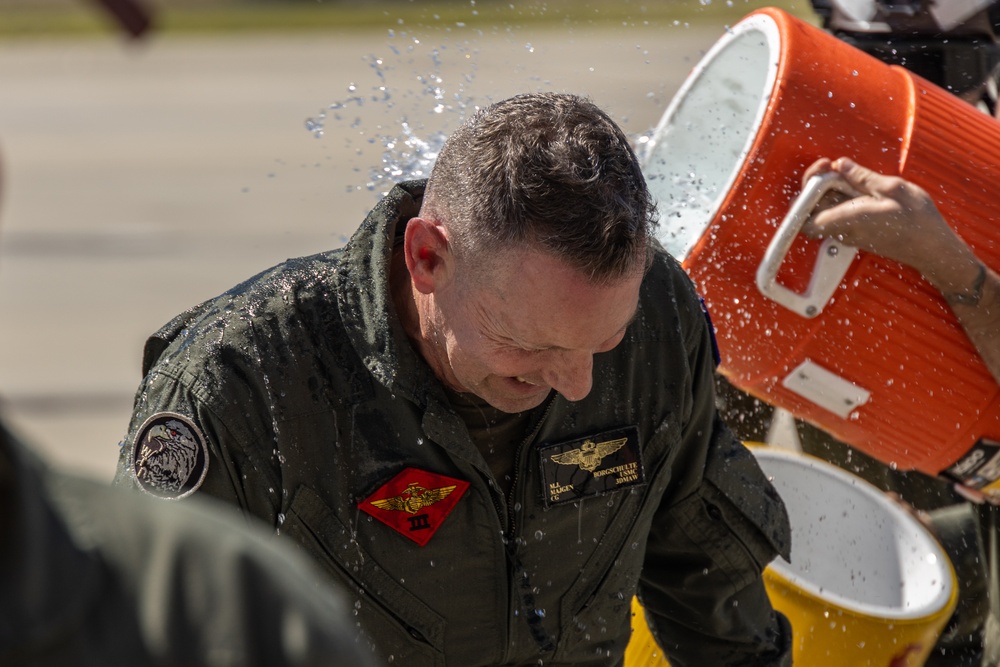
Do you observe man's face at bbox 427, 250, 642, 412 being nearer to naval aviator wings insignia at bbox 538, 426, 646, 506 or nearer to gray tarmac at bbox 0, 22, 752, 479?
naval aviator wings insignia at bbox 538, 426, 646, 506

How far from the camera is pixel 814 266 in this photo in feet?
7.02

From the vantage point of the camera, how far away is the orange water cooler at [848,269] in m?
2.15

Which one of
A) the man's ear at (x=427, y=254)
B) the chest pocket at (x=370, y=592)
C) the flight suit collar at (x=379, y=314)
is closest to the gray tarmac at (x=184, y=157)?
the flight suit collar at (x=379, y=314)

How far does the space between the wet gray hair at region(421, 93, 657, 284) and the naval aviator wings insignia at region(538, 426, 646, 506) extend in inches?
13.8

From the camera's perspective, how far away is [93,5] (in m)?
0.72

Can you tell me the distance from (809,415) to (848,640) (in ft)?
1.33

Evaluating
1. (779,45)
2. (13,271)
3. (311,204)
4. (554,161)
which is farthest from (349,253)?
(311,204)

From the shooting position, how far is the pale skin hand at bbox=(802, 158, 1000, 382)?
2.11 m

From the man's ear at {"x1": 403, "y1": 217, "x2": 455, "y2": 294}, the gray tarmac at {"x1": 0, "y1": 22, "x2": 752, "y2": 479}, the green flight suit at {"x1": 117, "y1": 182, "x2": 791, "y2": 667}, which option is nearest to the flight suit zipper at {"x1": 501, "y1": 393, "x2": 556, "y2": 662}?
the green flight suit at {"x1": 117, "y1": 182, "x2": 791, "y2": 667}

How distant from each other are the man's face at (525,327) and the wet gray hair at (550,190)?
1.0 inches

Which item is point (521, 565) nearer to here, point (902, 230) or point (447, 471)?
point (447, 471)

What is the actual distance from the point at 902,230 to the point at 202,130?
32.1 ft

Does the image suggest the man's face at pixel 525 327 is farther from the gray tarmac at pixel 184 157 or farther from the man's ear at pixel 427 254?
the gray tarmac at pixel 184 157

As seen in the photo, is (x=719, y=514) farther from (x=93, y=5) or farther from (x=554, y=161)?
(x=93, y=5)
